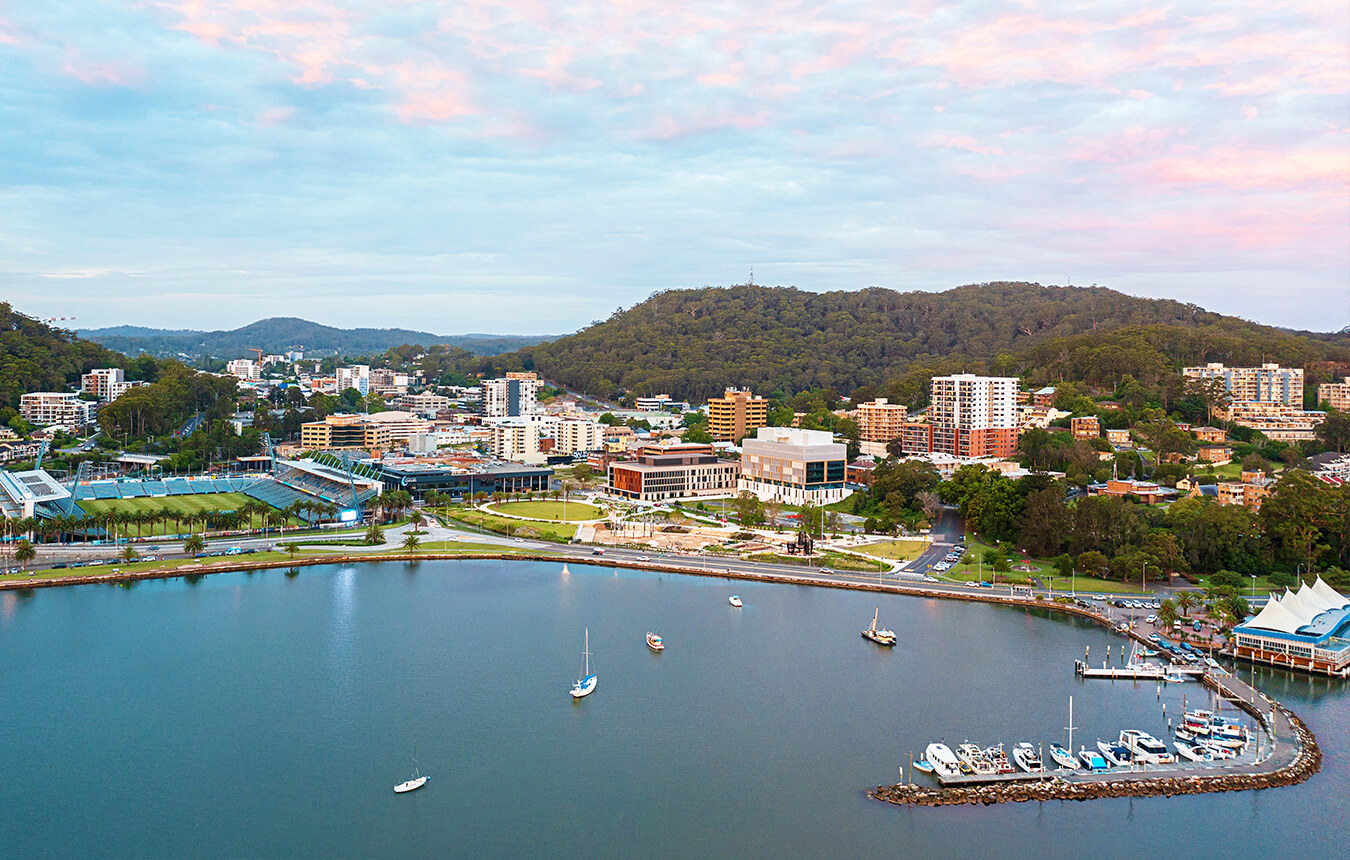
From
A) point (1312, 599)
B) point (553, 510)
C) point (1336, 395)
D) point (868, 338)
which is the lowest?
point (553, 510)

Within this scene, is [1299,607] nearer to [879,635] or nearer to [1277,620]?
[1277,620]

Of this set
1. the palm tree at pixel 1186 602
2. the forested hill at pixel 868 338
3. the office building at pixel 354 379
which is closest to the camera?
the palm tree at pixel 1186 602

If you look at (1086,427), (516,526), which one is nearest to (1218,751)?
(516,526)

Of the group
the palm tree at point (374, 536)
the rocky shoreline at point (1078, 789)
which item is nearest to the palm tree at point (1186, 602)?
the rocky shoreline at point (1078, 789)

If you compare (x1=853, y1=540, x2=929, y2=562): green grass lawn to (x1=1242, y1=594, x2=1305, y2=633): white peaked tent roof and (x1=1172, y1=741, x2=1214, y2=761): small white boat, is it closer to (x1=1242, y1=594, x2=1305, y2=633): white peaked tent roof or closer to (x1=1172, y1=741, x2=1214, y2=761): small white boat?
(x1=1242, y1=594, x2=1305, y2=633): white peaked tent roof

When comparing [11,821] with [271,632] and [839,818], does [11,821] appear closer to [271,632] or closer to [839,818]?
[271,632]

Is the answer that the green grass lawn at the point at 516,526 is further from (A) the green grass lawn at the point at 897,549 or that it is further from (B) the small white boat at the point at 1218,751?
(B) the small white boat at the point at 1218,751
